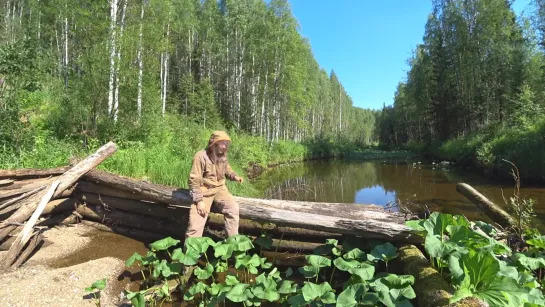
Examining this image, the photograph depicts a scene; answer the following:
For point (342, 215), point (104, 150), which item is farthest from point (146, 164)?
point (342, 215)

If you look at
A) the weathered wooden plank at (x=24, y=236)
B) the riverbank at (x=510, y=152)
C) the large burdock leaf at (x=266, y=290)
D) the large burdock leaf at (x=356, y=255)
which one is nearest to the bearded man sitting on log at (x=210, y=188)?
the large burdock leaf at (x=266, y=290)

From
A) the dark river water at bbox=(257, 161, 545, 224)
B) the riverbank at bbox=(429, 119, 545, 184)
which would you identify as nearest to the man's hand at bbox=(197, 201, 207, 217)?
the dark river water at bbox=(257, 161, 545, 224)

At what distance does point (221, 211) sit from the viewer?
16.1ft

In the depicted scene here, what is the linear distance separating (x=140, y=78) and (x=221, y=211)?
9.91 metres

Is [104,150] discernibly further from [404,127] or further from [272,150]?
[404,127]

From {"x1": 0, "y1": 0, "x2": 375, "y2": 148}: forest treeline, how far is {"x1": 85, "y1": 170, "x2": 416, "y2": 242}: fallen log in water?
17.7 ft

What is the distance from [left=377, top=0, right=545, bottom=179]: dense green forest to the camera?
733 inches

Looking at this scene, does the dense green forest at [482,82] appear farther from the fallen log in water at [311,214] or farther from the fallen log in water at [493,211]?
the fallen log in water at [311,214]

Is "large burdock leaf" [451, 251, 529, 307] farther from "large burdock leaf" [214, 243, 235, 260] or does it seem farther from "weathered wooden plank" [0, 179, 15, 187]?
"weathered wooden plank" [0, 179, 15, 187]

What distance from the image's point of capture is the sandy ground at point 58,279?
3669 mm

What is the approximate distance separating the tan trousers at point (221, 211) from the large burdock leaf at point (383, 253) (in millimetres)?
1966

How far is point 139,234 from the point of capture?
19.4 ft

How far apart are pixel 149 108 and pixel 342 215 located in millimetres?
11021

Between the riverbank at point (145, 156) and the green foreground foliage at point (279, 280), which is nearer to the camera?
the green foreground foliage at point (279, 280)
